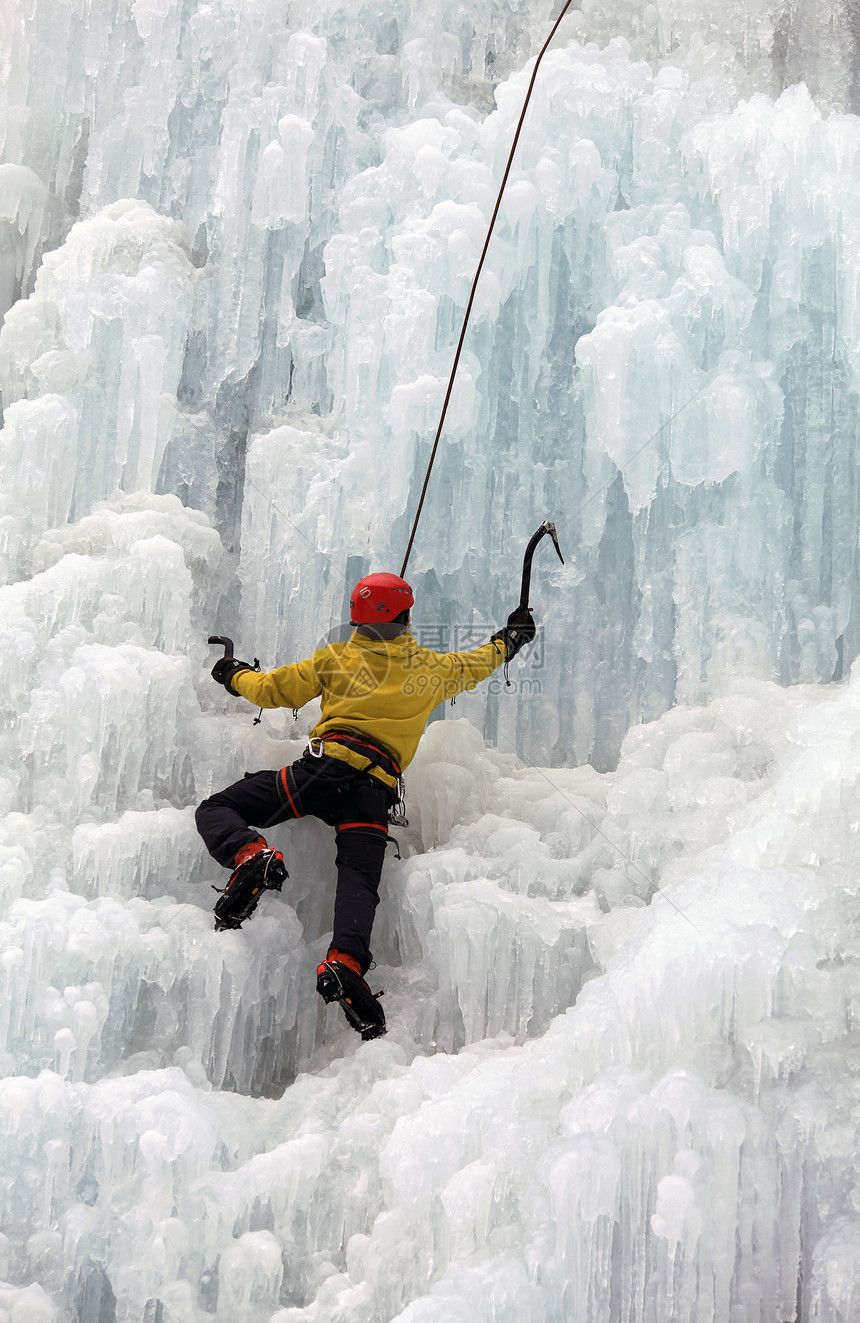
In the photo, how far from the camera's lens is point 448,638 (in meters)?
5.51

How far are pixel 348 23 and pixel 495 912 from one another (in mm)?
5165

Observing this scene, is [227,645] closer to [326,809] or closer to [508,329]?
[326,809]

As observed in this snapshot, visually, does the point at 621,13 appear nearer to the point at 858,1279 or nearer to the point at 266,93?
the point at 266,93

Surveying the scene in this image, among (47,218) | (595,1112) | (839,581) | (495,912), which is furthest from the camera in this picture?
(47,218)

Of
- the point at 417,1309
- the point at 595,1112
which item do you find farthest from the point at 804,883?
the point at 417,1309

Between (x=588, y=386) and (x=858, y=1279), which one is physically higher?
(x=588, y=386)

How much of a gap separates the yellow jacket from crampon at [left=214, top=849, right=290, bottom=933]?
0.61m

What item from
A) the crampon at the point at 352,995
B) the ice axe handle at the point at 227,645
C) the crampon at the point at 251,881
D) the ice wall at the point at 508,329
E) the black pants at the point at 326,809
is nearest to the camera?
the crampon at the point at 352,995

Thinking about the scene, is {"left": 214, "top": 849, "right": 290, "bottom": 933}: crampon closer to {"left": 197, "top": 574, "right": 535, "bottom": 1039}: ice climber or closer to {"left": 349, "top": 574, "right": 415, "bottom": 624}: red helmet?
{"left": 197, "top": 574, "right": 535, "bottom": 1039}: ice climber

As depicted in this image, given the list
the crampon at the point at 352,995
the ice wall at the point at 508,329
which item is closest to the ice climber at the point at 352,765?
the crampon at the point at 352,995

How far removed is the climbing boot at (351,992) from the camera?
347 centimetres

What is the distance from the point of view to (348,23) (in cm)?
610

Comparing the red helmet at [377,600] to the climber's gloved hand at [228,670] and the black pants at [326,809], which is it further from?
the black pants at [326,809]

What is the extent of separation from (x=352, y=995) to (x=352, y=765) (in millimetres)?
861
